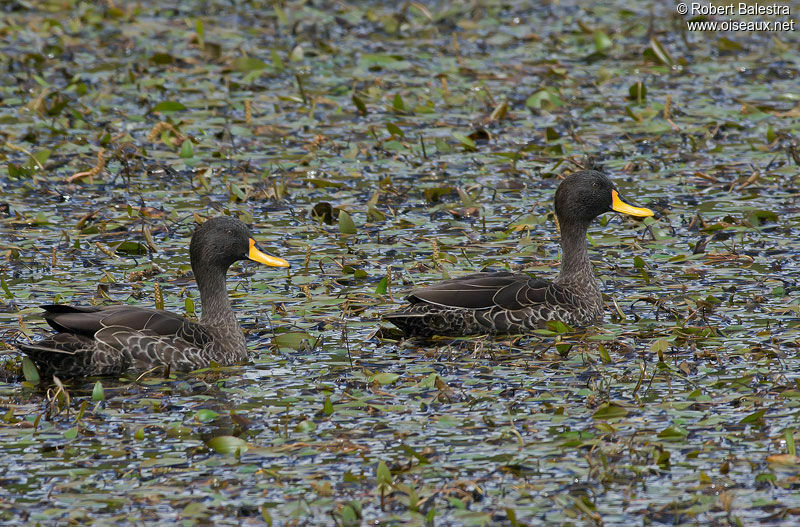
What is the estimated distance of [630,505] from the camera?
24.5ft

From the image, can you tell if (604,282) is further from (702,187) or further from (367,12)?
(367,12)

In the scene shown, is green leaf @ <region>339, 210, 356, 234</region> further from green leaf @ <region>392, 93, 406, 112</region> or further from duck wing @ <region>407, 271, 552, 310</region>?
green leaf @ <region>392, 93, 406, 112</region>

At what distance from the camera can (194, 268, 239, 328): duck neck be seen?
408 inches

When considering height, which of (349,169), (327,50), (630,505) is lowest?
(630,505)

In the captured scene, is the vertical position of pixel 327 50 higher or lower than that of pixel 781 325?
higher

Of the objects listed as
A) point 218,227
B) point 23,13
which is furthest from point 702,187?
point 23,13

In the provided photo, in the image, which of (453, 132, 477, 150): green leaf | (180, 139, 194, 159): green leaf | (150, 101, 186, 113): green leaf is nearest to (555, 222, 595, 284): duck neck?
(453, 132, 477, 150): green leaf

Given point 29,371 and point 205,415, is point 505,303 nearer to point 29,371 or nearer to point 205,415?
point 205,415

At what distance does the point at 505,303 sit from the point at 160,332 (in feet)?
9.05

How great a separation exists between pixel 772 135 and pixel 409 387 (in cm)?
822

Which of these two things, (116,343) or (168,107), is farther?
(168,107)

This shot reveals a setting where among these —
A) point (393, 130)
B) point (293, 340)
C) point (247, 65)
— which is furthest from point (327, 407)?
point (247, 65)

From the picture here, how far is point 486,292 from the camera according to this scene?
35.5 feet

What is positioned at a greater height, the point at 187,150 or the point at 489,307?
the point at 187,150
